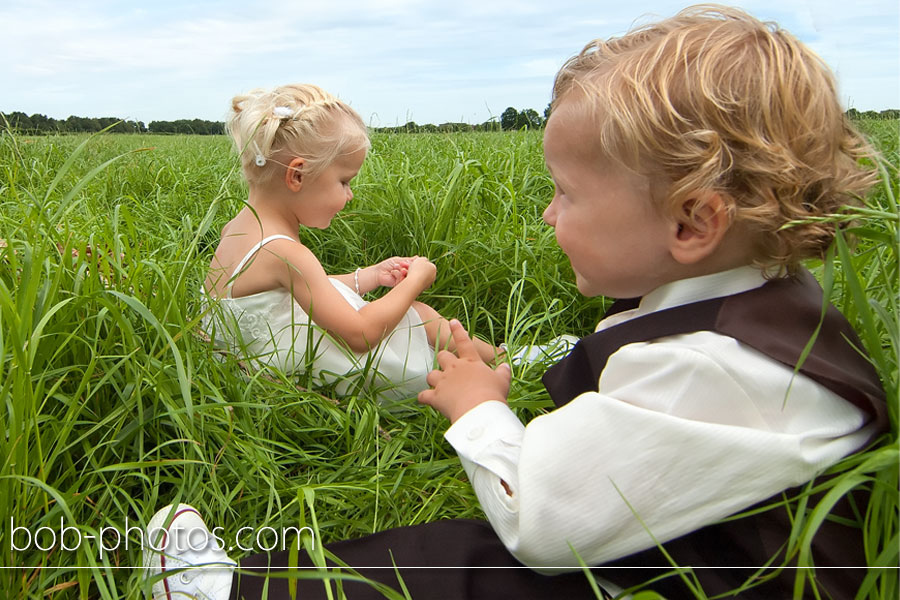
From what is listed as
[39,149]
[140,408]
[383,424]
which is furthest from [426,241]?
[39,149]

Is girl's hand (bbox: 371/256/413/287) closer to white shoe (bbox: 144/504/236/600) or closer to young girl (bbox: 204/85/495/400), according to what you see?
young girl (bbox: 204/85/495/400)

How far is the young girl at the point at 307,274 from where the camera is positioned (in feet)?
7.24

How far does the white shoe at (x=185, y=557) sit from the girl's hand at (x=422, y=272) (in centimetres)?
112

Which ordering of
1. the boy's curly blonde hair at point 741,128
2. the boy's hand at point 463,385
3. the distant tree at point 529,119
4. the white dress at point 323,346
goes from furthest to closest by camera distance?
the distant tree at point 529,119 < the white dress at point 323,346 < the boy's hand at point 463,385 < the boy's curly blonde hair at point 741,128

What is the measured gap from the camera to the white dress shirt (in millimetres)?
1047

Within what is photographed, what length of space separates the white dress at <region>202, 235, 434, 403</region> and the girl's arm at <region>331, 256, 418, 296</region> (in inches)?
7.0

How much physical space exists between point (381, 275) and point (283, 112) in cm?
66

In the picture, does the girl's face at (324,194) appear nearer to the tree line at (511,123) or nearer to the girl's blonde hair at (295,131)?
the girl's blonde hair at (295,131)

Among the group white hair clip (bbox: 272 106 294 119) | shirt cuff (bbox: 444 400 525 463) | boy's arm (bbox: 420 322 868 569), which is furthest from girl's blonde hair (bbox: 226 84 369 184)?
boy's arm (bbox: 420 322 868 569)

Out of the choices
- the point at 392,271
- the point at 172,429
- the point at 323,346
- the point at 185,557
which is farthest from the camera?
the point at 392,271

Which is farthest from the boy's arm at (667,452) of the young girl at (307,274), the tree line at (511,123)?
the tree line at (511,123)

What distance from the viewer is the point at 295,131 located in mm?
2436

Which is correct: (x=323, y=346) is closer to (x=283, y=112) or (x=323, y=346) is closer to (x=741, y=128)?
(x=283, y=112)

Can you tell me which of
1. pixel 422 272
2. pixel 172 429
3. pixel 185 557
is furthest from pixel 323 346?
Answer: pixel 185 557
